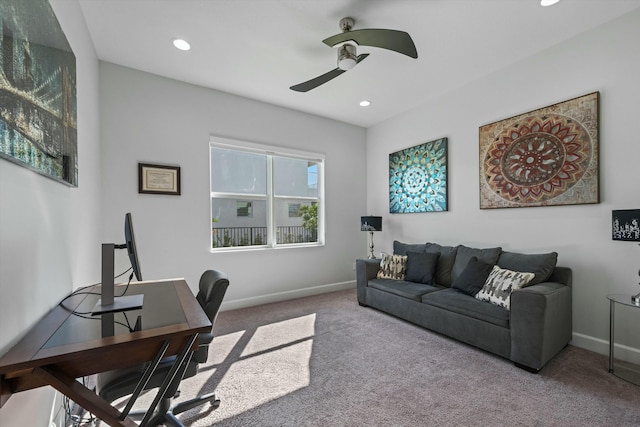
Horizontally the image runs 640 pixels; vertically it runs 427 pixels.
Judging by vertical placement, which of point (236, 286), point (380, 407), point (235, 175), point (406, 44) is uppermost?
point (406, 44)

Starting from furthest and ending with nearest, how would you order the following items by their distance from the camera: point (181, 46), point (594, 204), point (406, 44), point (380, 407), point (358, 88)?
point (358, 88) < point (181, 46) < point (594, 204) < point (406, 44) < point (380, 407)

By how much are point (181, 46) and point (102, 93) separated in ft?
3.51

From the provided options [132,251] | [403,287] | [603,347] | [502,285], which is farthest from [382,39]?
[603,347]

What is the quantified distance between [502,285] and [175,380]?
8.79 ft

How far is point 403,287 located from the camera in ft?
10.9

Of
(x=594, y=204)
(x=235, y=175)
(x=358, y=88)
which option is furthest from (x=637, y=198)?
(x=235, y=175)

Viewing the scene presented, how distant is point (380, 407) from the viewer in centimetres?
181

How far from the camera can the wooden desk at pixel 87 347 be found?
845mm

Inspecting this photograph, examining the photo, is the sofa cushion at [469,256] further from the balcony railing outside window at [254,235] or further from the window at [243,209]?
the window at [243,209]

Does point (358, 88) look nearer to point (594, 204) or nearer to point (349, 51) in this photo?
point (349, 51)

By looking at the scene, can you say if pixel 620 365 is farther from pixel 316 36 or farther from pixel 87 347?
pixel 316 36

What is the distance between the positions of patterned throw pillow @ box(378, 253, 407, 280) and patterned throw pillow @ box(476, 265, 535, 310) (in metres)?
1.05

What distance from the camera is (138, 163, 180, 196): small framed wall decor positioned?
3186 millimetres

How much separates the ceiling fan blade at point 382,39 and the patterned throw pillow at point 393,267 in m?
2.47
